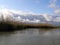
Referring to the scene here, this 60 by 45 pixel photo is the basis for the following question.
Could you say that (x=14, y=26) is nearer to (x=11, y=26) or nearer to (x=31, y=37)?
(x=11, y=26)

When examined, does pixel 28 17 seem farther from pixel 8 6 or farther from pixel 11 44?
pixel 11 44

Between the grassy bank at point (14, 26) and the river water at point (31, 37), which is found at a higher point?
the grassy bank at point (14, 26)

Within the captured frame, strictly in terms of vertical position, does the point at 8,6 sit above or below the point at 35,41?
above

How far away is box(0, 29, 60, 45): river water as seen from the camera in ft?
6.02

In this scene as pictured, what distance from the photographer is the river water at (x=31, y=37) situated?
1.84 m

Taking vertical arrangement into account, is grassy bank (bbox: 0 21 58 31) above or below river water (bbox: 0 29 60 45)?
above

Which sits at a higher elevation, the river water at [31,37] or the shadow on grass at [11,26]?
the shadow on grass at [11,26]

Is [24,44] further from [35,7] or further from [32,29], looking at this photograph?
[35,7]

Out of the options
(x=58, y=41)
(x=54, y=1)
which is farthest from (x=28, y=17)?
(x=58, y=41)

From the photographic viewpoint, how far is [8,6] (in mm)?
1829

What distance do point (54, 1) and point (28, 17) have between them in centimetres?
51

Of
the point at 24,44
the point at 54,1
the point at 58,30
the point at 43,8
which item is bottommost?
the point at 24,44

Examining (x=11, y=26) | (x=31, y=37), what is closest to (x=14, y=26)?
(x=11, y=26)

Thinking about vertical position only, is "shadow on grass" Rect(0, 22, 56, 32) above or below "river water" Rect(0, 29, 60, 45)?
above
